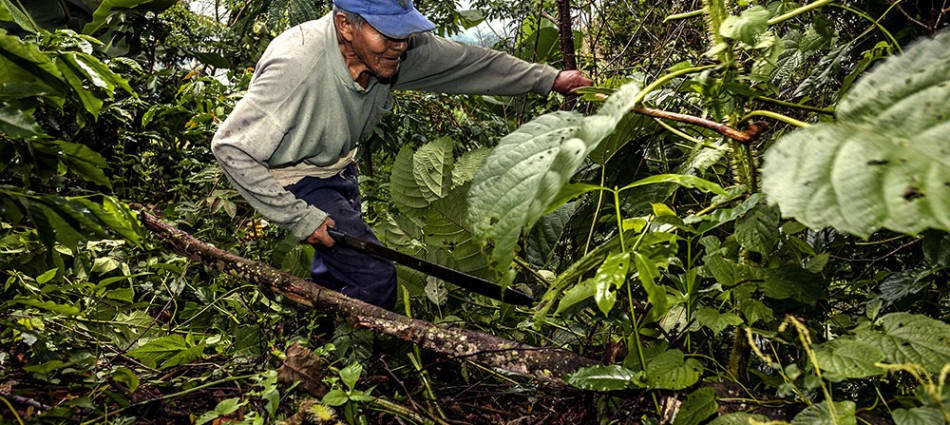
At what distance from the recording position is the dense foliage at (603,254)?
101 centimetres

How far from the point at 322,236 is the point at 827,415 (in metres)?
1.82

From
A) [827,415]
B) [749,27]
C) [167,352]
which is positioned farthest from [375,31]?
[827,415]

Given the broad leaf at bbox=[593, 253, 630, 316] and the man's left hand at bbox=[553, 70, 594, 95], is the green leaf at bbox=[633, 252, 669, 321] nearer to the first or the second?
the broad leaf at bbox=[593, 253, 630, 316]

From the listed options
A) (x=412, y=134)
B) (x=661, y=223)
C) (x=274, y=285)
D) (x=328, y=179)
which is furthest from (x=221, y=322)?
(x=661, y=223)

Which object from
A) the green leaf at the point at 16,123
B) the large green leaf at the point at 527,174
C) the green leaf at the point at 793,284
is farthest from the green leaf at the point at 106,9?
the green leaf at the point at 793,284

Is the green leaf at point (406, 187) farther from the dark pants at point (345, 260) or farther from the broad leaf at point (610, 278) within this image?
the broad leaf at point (610, 278)

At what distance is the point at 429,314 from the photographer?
275cm

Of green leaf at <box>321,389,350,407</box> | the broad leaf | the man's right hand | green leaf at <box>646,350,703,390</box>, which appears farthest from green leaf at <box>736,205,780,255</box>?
the man's right hand

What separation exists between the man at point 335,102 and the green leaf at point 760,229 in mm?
1347

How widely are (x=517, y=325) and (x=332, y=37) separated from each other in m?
1.30

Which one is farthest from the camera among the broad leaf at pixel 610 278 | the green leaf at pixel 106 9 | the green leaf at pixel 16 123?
the green leaf at pixel 106 9

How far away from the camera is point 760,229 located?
1457mm

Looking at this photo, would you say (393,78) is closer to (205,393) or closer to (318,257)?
(318,257)

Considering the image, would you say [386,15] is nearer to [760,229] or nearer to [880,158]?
[760,229]
